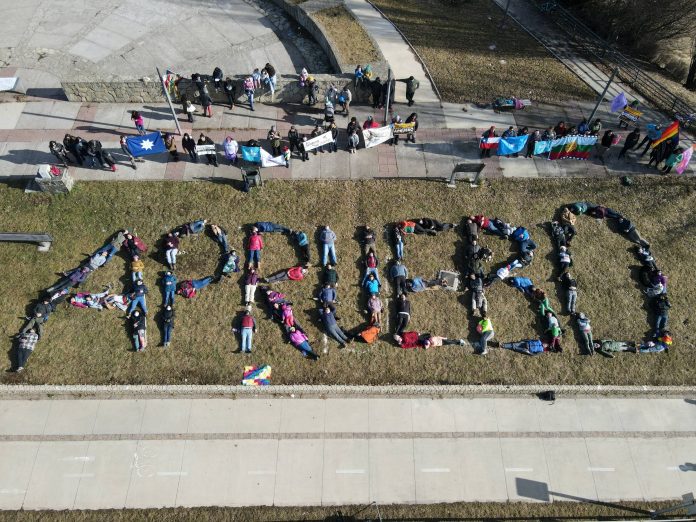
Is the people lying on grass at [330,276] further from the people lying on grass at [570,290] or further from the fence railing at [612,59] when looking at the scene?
the fence railing at [612,59]

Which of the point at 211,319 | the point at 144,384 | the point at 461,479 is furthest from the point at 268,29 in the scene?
the point at 461,479

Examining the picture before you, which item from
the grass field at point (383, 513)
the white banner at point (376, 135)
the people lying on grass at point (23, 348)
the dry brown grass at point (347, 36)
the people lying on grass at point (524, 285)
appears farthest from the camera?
the dry brown grass at point (347, 36)

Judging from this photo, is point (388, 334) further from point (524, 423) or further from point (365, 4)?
point (365, 4)

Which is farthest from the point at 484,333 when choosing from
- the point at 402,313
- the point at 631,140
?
the point at 631,140

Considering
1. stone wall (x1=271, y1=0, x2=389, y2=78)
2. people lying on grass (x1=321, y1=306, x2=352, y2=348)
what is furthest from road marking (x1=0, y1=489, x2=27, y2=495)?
stone wall (x1=271, y1=0, x2=389, y2=78)

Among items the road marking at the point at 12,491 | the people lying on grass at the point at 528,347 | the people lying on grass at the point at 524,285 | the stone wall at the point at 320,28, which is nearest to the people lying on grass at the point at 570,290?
the people lying on grass at the point at 524,285

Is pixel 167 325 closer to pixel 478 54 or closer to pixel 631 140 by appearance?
pixel 631 140

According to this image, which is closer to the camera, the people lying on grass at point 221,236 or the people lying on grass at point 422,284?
the people lying on grass at point 422,284
